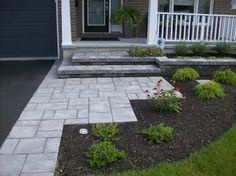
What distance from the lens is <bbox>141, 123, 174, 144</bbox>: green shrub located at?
12.9 ft

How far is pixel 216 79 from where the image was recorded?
22.8 feet

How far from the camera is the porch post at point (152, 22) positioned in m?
8.55

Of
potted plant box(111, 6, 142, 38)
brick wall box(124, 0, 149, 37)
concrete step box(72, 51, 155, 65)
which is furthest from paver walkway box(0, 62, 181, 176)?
brick wall box(124, 0, 149, 37)

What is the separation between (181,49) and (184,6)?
315 cm

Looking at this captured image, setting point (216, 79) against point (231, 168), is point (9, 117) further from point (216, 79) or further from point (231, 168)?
point (216, 79)

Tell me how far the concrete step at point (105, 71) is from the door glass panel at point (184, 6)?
4.26 meters

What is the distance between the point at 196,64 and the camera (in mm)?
7719

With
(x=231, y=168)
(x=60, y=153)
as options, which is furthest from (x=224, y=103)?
(x=60, y=153)

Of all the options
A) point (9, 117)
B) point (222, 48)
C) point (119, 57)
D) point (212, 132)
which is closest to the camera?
point (212, 132)

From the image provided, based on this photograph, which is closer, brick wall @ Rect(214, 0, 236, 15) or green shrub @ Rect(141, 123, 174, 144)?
green shrub @ Rect(141, 123, 174, 144)

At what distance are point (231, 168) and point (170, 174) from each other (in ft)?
2.27

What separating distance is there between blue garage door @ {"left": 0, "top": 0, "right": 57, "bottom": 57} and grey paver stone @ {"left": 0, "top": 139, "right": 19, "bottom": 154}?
21.7 feet

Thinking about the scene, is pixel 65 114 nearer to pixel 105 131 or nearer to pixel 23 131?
pixel 23 131

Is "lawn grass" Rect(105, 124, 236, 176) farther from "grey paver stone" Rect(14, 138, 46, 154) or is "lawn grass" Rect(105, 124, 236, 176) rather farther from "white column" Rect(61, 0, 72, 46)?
"white column" Rect(61, 0, 72, 46)
